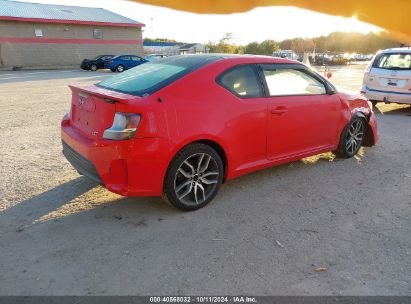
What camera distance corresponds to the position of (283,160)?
14.4 feet

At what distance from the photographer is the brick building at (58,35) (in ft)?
96.9

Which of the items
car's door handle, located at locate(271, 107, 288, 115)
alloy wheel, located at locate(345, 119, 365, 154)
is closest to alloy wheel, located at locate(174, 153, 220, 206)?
car's door handle, located at locate(271, 107, 288, 115)

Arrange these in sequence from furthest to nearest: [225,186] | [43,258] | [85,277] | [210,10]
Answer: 1. [225,186]
2. [43,258]
3. [85,277]
4. [210,10]

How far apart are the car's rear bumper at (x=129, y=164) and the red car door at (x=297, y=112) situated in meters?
1.44

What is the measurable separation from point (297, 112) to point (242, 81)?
2.76 feet

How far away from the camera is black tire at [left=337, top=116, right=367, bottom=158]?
16.7ft

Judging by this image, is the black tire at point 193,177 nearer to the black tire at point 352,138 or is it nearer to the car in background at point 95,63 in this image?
the black tire at point 352,138

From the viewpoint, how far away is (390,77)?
341 inches

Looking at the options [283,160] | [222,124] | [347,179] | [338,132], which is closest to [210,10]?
[222,124]

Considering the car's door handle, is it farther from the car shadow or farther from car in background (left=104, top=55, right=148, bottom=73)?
car in background (left=104, top=55, right=148, bottom=73)

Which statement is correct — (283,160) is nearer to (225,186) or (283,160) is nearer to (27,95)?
(225,186)

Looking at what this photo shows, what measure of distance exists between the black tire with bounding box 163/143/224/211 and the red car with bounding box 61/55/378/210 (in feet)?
0.03

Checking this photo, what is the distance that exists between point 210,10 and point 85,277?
88.9 inches

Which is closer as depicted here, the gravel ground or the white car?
the gravel ground
